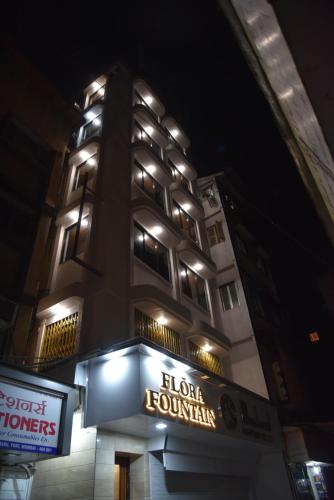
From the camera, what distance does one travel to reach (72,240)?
13609 millimetres

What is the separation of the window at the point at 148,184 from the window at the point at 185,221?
1499mm

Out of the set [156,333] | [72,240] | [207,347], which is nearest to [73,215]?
[72,240]

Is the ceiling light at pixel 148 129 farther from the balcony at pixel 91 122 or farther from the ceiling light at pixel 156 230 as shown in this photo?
the ceiling light at pixel 156 230

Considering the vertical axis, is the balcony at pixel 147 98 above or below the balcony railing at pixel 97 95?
above

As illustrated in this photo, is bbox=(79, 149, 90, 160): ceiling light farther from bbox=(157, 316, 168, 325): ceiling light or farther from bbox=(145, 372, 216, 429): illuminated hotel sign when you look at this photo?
bbox=(145, 372, 216, 429): illuminated hotel sign

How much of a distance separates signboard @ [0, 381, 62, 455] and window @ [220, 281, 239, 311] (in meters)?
12.0

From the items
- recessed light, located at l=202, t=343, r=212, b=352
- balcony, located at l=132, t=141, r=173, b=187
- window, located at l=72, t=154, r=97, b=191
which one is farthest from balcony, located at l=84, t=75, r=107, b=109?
recessed light, located at l=202, t=343, r=212, b=352

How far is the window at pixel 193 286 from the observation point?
16.1 meters

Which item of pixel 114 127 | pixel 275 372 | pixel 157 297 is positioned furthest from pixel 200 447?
pixel 114 127

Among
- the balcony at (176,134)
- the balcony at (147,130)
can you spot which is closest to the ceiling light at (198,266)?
the balcony at (147,130)

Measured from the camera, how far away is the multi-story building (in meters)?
8.26

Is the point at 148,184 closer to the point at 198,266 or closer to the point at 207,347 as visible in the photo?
the point at 198,266

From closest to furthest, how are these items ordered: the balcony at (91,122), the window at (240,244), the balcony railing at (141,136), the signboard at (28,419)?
1. the signboard at (28,419)
2. the balcony at (91,122)
3. the balcony railing at (141,136)
4. the window at (240,244)

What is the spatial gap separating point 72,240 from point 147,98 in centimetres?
1465
